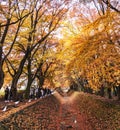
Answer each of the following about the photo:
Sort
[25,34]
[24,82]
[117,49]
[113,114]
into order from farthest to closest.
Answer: [24,82], [25,34], [113,114], [117,49]

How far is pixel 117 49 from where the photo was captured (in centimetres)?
1127

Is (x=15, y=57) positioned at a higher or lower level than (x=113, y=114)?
higher

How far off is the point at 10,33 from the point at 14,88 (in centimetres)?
482

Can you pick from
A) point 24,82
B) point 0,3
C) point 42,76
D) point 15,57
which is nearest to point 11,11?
point 0,3

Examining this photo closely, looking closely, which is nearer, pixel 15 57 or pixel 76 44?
pixel 76 44

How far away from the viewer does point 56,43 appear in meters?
30.3

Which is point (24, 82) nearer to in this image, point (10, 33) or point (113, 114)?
point (10, 33)

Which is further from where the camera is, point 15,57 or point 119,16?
point 15,57

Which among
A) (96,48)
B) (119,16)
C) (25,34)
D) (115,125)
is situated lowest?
(115,125)

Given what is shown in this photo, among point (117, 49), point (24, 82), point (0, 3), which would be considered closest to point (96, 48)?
point (117, 49)

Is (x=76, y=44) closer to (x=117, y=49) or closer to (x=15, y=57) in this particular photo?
(x=117, y=49)

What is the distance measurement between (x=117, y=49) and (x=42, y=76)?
985 inches

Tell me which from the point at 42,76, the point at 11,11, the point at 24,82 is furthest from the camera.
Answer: the point at 24,82

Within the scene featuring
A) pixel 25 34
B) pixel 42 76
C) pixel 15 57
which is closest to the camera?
pixel 25 34
